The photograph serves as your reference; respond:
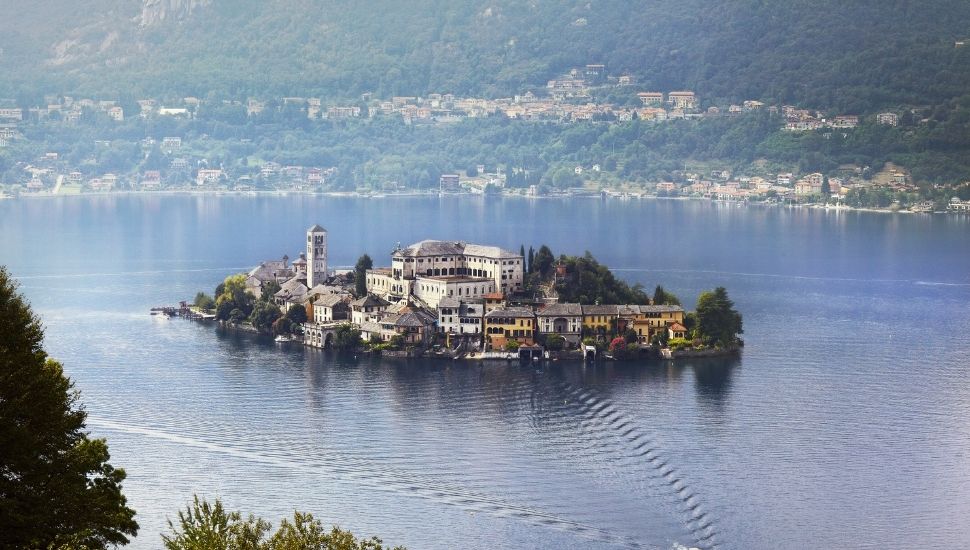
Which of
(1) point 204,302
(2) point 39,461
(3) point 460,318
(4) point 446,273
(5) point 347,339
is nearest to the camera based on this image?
(2) point 39,461

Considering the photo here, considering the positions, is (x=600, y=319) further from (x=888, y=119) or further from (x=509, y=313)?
(x=888, y=119)

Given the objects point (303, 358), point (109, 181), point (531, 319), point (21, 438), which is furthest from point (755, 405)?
point (109, 181)

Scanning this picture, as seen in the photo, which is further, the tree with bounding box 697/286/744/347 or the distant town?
the distant town

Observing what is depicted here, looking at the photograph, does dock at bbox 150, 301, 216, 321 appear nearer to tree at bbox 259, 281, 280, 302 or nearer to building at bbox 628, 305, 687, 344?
tree at bbox 259, 281, 280, 302

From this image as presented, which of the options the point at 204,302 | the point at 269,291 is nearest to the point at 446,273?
the point at 269,291

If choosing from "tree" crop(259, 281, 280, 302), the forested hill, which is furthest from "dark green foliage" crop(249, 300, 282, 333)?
the forested hill

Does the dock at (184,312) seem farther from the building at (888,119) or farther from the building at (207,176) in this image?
the building at (888,119)

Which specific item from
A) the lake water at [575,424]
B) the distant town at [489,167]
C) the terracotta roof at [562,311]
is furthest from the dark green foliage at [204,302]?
the distant town at [489,167]
